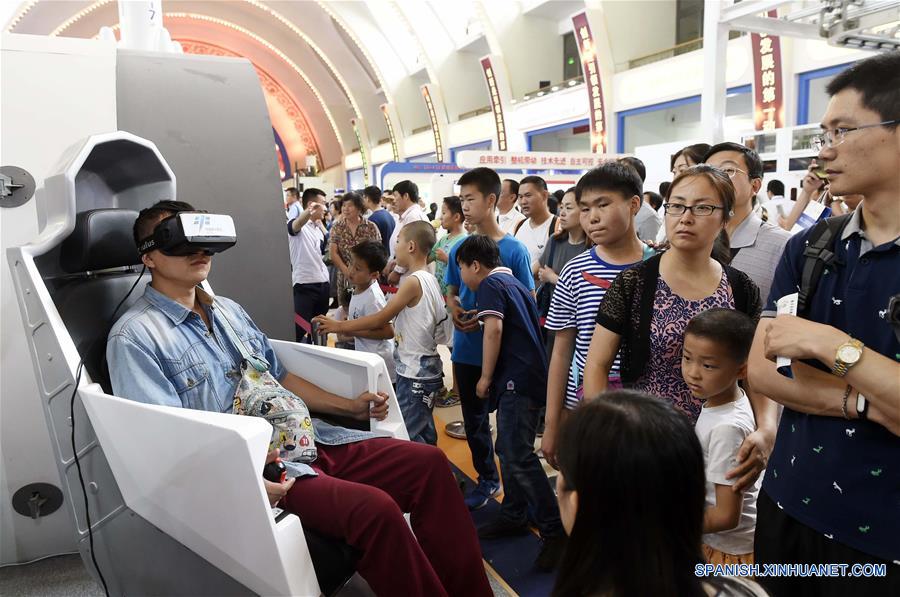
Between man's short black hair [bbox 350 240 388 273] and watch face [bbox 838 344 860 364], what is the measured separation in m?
2.38

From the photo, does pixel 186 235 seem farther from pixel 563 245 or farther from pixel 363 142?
pixel 363 142

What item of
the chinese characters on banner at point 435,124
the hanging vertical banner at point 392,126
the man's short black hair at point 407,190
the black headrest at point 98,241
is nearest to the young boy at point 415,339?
the black headrest at point 98,241

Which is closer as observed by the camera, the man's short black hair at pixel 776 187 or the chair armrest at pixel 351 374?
the chair armrest at pixel 351 374

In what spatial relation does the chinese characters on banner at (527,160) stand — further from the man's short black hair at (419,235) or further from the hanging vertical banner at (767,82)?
the hanging vertical banner at (767,82)

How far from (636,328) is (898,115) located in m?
0.74

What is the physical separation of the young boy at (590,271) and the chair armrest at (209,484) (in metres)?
0.82

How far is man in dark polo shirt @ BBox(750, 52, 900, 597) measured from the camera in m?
1.00

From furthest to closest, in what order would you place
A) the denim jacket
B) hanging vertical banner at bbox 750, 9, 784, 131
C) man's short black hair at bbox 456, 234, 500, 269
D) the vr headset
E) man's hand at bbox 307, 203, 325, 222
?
hanging vertical banner at bbox 750, 9, 784, 131
man's hand at bbox 307, 203, 325, 222
man's short black hair at bbox 456, 234, 500, 269
the vr headset
the denim jacket

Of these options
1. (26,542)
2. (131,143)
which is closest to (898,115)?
(131,143)

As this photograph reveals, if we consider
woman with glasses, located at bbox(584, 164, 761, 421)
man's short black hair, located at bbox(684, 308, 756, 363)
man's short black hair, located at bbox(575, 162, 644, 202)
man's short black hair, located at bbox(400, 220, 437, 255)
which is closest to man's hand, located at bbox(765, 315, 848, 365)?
man's short black hair, located at bbox(684, 308, 756, 363)

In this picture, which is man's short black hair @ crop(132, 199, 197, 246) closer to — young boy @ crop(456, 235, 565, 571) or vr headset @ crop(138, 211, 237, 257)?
vr headset @ crop(138, 211, 237, 257)

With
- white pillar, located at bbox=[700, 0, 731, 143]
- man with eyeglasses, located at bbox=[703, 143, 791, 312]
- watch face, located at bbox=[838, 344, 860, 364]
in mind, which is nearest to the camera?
watch face, located at bbox=[838, 344, 860, 364]

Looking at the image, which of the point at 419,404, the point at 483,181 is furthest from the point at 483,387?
the point at 483,181

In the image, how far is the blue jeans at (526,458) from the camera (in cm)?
228
